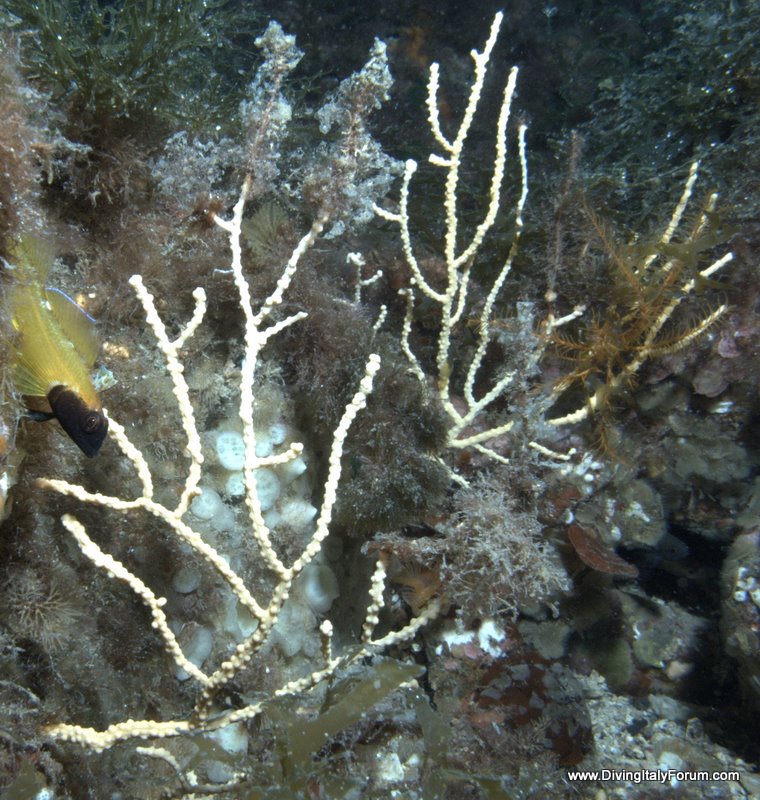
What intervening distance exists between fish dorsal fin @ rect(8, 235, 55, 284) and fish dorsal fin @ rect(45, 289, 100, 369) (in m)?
0.08

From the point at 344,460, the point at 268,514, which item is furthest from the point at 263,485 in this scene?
the point at 344,460

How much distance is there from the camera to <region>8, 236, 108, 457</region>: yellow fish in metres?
1.80

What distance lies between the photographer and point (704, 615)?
4438 millimetres

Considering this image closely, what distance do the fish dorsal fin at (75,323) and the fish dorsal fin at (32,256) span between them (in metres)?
0.08

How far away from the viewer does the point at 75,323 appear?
1919mm

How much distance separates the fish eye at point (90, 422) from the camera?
1.81 m

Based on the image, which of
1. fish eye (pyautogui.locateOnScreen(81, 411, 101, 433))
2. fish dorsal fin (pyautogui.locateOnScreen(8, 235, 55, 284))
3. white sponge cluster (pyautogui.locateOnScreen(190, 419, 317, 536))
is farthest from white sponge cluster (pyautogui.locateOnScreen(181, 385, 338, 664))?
fish dorsal fin (pyautogui.locateOnScreen(8, 235, 55, 284))

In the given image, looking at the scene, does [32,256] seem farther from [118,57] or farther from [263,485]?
[263,485]

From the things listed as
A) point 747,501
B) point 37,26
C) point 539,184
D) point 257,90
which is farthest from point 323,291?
point 747,501

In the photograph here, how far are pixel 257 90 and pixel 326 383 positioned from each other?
64.2 inches

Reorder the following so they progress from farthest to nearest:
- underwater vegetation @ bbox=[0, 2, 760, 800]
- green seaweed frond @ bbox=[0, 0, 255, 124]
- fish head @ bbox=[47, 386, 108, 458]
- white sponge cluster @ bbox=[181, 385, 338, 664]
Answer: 1. white sponge cluster @ bbox=[181, 385, 338, 664]
2. green seaweed frond @ bbox=[0, 0, 255, 124]
3. underwater vegetation @ bbox=[0, 2, 760, 800]
4. fish head @ bbox=[47, 386, 108, 458]

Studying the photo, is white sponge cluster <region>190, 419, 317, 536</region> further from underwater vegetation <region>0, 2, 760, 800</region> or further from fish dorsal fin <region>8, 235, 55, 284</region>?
fish dorsal fin <region>8, 235, 55, 284</region>

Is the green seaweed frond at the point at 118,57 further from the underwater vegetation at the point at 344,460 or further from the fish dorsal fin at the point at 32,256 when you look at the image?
the fish dorsal fin at the point at 32,256

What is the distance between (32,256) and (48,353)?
37 centimetres
